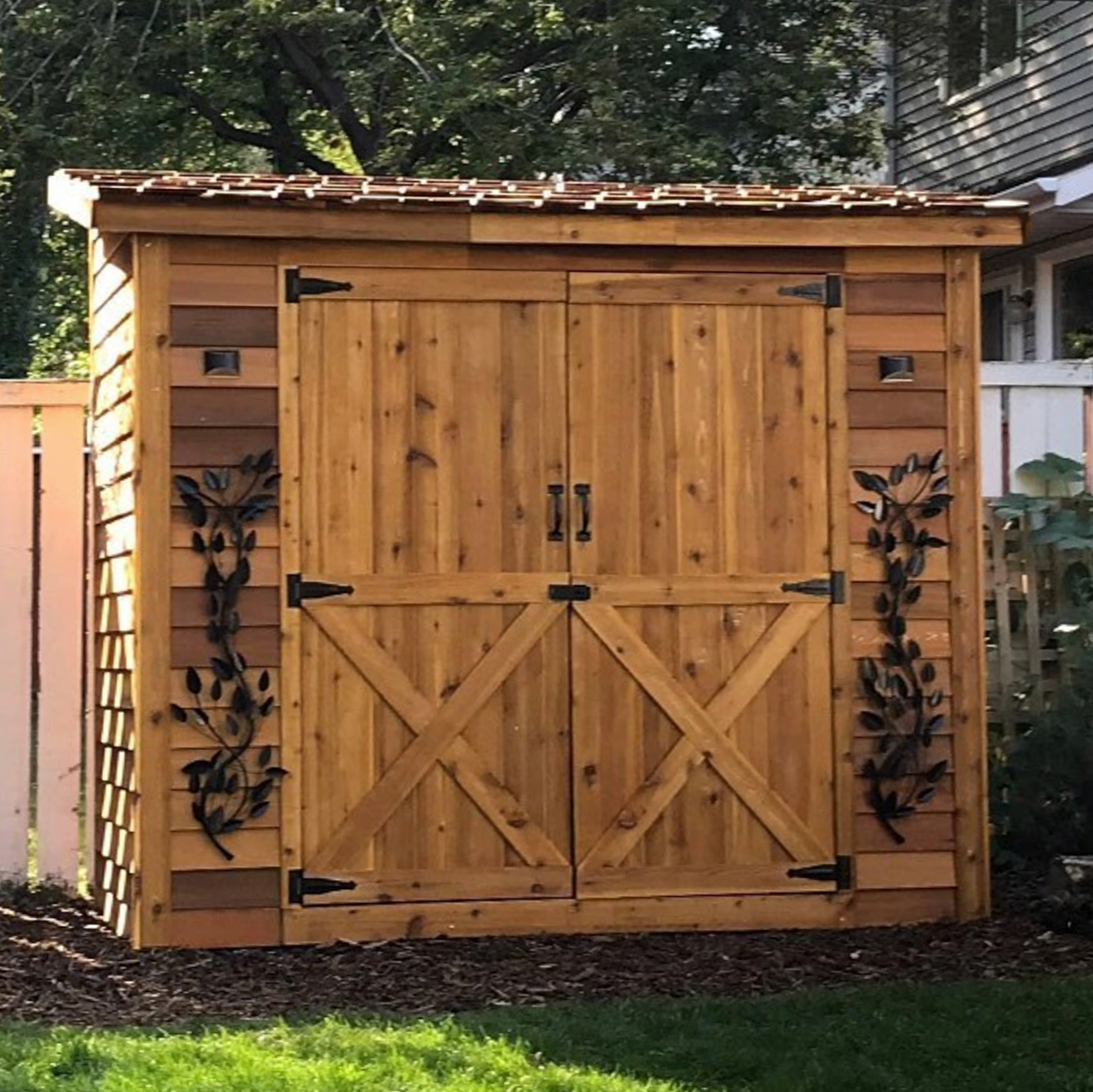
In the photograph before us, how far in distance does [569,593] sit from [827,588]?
872 millimetres

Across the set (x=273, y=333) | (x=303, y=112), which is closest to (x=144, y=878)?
(x=273, y=333)

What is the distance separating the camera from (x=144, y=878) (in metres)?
6.02

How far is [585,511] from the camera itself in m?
6.32

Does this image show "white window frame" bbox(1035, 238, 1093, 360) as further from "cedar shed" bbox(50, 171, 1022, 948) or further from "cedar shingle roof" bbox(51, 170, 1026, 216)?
"cedar shed" bbox(50, 171, 1022, 948)

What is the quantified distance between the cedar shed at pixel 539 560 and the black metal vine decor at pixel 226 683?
0.01 m

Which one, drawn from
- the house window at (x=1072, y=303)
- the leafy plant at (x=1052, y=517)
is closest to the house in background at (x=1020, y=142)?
the house window at (x=1072, y=303)

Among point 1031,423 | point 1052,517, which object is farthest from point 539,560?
point 1031,423

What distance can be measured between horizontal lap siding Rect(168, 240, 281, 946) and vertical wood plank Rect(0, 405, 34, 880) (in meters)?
1.22

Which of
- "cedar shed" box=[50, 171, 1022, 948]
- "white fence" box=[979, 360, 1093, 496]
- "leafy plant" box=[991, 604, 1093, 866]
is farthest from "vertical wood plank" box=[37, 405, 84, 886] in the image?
"white fence" box=[979, 360, 1093, 496]

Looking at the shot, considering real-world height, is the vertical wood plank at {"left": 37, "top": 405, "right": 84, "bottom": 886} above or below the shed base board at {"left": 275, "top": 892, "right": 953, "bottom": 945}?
above

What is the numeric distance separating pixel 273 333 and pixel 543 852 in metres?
1.89

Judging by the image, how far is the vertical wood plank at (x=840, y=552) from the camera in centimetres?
641

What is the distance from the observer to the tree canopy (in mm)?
14633

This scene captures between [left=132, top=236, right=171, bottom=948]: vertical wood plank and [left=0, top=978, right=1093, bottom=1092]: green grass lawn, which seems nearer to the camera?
[left=0, top=978, right=1093, bottom=1092]: green grass lawn
